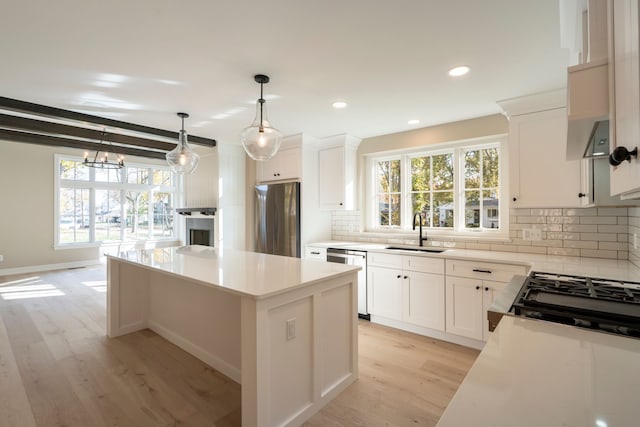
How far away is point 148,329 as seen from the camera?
326 centimetres

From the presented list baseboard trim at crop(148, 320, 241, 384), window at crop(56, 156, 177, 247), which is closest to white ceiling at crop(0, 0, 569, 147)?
baseboard trim at crop(148, 320, 241, 384)

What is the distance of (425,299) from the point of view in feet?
10.3

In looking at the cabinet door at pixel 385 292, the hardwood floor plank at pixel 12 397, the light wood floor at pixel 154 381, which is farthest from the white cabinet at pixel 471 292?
the hardwood floor plank at pixel 12 397

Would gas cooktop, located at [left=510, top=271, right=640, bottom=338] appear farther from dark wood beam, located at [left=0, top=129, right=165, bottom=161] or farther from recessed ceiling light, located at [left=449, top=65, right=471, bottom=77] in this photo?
dark wood beam, located at [left=0, top=129, right=165, bottom=161]

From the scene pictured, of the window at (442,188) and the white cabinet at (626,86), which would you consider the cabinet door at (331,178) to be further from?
the white cabinet at (626,86)

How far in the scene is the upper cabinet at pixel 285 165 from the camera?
14.1 ft

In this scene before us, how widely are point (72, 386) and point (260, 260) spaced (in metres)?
1.59

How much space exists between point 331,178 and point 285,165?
706mm

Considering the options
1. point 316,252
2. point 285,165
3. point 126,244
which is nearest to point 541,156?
point 316,252

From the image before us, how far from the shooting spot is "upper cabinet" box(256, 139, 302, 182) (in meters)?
4.30

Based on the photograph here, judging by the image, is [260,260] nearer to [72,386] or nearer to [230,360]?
[230,360]

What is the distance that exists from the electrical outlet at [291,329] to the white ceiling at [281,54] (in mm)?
1757

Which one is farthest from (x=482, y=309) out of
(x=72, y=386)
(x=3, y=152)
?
(x=3, y=152)

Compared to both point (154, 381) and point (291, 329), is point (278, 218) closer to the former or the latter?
point (154, 381)
